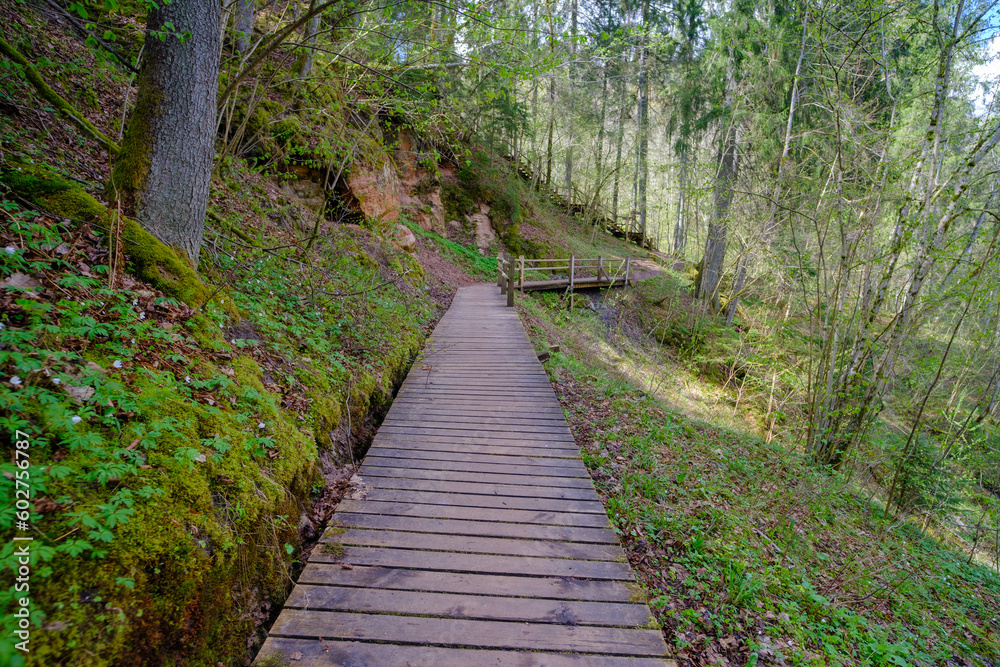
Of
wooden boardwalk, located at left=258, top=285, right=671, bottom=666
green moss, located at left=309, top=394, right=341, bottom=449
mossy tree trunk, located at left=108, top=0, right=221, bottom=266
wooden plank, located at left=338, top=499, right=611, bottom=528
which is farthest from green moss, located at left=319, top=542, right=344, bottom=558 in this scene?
mossy tree trunk, located at left=108, top=0, right=221, bottom=266

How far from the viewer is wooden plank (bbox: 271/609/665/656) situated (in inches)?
92.3

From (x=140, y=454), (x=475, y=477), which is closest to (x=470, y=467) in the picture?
(x=475, y=477)

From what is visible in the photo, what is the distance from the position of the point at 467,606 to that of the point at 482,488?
1298mm

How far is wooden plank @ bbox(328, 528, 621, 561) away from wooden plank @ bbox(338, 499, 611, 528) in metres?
0.23

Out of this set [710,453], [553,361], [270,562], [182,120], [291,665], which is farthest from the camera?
[553,361]

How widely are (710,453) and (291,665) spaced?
533 centimetres

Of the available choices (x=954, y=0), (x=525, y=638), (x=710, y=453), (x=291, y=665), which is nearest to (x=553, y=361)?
(x=710, y=453)

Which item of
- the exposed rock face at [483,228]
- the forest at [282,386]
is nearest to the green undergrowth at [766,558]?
the forest at [282,386]

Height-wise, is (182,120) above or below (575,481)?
above

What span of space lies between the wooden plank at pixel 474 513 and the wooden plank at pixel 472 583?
592 millimetres

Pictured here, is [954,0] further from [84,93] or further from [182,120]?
[84,93]

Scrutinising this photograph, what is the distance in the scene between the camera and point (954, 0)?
5.24m

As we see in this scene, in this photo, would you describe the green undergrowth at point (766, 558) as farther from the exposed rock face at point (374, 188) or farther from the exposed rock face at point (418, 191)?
the exposed rock face at point (418, 191)

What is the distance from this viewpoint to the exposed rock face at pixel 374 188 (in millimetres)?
10906
